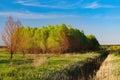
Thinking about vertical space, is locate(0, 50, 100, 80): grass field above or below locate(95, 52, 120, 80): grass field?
above

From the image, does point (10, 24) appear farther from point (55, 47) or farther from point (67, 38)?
point (67, 38)

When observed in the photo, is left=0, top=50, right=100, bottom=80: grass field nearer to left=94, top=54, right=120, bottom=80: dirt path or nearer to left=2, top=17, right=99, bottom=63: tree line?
left=94, top=54, right=120, bottom=80: dirt path

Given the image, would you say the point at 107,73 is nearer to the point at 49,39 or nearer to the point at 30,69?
the point at 30,69

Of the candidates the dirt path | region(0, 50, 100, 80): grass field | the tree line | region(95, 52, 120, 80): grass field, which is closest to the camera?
region(0, 50, 100, 80): grass field

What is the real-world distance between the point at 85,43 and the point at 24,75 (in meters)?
104

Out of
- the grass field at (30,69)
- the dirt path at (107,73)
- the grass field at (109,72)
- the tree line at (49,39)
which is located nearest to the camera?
the grass field at (30,69)

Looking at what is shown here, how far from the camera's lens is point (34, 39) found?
9925 cm

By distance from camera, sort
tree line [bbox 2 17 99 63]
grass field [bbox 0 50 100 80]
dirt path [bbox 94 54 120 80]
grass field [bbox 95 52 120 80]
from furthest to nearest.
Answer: tree line [bbox 2 17 99 63], grass field [bbox 95 52 120 80], dirt path [bbox 94 54 120 80], grass field [bbox 0 50 100 80]

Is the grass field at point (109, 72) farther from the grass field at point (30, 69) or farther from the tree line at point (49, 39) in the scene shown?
the tree line at point (49, 39)

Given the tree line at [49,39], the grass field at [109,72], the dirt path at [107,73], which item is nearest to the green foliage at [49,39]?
the tree line at [49,39]

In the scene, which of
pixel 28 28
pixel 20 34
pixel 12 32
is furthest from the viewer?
Answer: pixel 28 28

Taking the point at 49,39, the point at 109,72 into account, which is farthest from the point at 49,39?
the point at 109,72

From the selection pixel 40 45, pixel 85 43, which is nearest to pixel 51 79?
pixel 40 45

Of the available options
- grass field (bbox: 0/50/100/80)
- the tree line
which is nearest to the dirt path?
grass field (bbox: 0/50/100/80)
